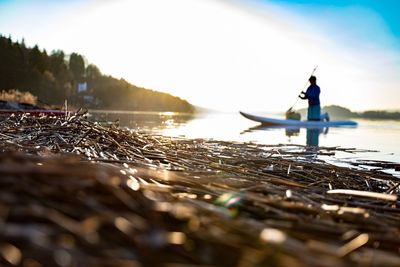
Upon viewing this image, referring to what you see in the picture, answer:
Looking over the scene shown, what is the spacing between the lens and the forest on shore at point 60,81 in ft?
235

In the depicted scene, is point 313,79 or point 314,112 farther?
point 314,112

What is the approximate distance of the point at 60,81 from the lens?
83.4m

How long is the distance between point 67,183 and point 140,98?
124 m

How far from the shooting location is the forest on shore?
71.6 meters

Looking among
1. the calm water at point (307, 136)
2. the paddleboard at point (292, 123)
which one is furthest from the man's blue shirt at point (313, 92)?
the calm water at point (307, 136)

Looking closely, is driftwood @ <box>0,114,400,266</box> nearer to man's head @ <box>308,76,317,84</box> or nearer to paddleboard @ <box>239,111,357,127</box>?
man's head @ <box>308,76,317,84</box>

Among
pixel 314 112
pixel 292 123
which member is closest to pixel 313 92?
pixel 314 112

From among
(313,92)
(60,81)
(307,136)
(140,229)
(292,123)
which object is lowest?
(307,136)

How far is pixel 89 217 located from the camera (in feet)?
3.60

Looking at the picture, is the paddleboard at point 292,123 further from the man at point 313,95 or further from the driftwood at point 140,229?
the driftwood at point 140,229

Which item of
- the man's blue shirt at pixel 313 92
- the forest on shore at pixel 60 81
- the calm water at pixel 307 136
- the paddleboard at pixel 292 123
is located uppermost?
the forest on shore at pixel 60 81

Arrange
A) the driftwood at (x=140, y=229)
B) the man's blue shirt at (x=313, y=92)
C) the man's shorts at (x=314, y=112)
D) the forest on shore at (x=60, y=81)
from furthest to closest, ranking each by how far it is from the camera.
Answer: the forest on shore at (x=60, y=81)
the man's shorts at (x=314, y=112)
the man's blue shirt at (x=313, y=92)
the driftwood at (x=140, y=229)

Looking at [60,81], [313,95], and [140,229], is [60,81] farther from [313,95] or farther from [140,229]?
[140,229]

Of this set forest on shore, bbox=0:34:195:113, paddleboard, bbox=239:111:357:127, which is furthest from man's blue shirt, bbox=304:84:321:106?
forest on shore, bbox=0:34:195:113
